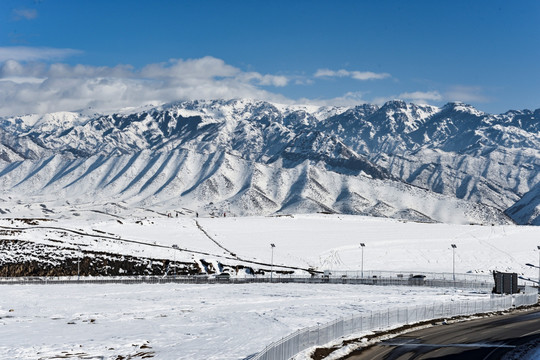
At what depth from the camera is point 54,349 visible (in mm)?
48188

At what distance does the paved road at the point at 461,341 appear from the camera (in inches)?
1736

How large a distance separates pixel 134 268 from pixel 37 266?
16.3 metres

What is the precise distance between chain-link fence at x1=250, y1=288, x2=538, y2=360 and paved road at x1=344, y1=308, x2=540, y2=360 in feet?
8.57

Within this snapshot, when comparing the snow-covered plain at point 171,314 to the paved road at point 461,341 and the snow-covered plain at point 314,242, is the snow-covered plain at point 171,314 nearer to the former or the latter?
the paved road at point 461,341

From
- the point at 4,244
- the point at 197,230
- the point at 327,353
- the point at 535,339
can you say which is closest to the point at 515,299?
the point at 535,339

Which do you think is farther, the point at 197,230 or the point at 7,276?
the point at 197,230

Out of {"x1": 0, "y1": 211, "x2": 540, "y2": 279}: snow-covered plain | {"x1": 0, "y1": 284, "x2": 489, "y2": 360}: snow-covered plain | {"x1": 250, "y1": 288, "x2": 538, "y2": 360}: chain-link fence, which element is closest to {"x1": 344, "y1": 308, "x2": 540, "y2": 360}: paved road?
{"x1": 250, "y1": 288, "x2": 538, "y2": 360}: chain-link fence

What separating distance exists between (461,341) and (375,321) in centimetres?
756

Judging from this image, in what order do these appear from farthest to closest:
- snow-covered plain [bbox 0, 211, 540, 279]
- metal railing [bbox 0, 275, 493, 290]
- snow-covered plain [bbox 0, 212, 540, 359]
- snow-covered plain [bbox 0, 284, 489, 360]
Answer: snow-covered plain [bbox 0, 211, 540, 279]
metal railing [bbox 0, 275, 493, 290]
snow-covered plain [bbox 0, 212, 540, 359]
snow-covered plain [bbox 0, 284, 489, 360]

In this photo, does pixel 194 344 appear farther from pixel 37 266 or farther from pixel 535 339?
pixel 37 266

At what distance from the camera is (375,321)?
55.2 meters

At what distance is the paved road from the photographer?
145ft

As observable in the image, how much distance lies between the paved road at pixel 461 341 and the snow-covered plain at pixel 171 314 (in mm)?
9096

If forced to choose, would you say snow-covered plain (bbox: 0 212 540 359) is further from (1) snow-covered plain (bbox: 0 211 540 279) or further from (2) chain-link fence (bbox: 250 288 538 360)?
(2) chain-link fence (bbox: 250 288 538 360)
